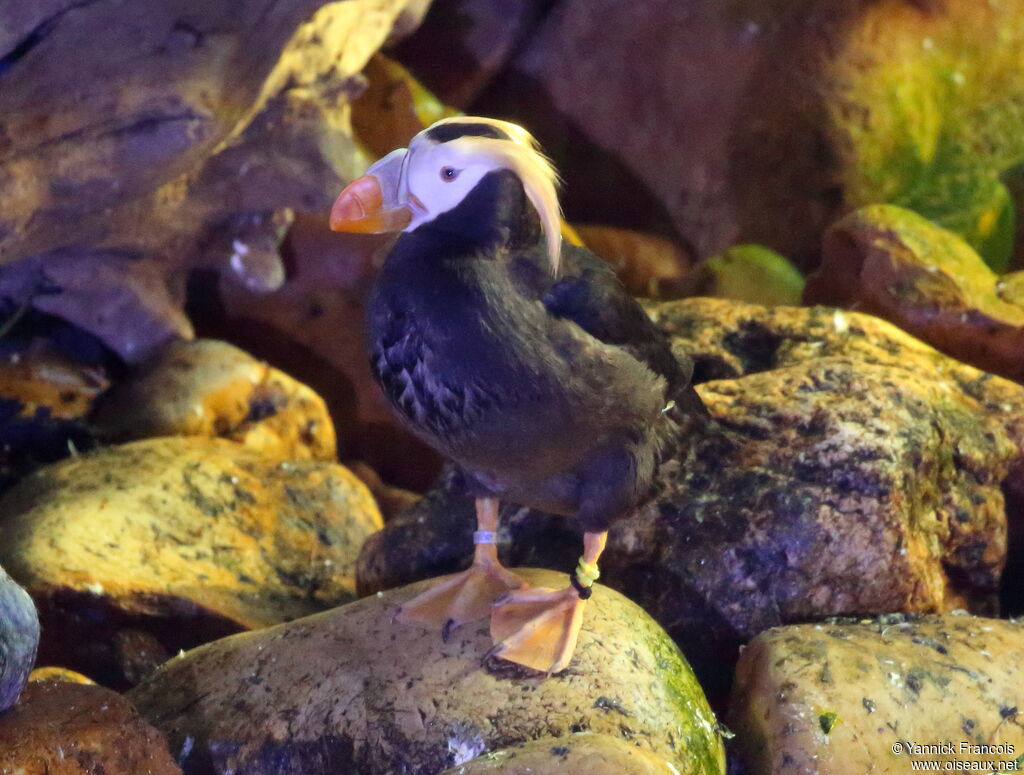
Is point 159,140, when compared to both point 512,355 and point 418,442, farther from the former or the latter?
point 418,442

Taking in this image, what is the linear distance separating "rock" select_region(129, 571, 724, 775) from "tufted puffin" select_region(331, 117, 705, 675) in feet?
0.29

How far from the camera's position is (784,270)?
4715 millimetres

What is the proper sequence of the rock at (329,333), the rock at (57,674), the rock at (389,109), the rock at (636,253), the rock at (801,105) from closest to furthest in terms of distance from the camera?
1. the rock at (57,674)
2. the rock at (329,333)
3. the rock at (389,109)
4. the rock at (801,105)
5. the rock at (636,253)

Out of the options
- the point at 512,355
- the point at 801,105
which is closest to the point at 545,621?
the point at 512,355

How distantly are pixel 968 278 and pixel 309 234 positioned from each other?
9.52ft

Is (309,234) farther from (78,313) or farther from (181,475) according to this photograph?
(181,475)

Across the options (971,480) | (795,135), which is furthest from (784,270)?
(971,480)

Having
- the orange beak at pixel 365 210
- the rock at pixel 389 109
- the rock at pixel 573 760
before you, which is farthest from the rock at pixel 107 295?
the rock at pixel 573 760

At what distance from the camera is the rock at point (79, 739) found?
71.3 inches

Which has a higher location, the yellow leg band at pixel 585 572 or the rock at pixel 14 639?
the yellow leg band at pixel 585 572

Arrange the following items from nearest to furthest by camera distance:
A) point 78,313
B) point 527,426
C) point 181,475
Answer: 1. point 527,426
2. point 181,475
3. point 78,313

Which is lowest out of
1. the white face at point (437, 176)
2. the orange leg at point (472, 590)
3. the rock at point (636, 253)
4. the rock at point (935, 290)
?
the rock at point (636, 253)

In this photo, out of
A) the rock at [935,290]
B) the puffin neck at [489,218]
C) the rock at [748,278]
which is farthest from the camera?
the rock at [748,278]

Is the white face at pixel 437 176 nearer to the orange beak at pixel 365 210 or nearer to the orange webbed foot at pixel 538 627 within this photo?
the orange beak at pixel 365 210
